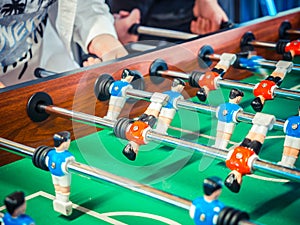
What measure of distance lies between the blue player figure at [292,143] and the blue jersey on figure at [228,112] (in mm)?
132

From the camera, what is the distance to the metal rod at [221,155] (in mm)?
1090

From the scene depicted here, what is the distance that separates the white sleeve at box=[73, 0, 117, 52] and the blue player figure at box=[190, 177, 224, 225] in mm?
1389

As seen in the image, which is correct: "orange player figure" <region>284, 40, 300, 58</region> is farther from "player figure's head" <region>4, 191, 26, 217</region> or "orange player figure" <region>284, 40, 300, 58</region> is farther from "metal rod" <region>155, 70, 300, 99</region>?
"player figure's head" <region>4, 191, 26, 217</region>

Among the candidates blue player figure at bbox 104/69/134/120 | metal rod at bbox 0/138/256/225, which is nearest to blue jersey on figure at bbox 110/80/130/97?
blue player figure at bbox 104/69/134/120

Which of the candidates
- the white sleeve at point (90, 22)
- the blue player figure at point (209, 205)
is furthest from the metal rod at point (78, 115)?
the white sleeve at point (90, 22)

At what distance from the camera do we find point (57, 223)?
1140 mm

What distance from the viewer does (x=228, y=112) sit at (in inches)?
54.0

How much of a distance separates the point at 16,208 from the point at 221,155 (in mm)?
440

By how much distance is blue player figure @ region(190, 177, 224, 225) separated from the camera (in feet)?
2.98

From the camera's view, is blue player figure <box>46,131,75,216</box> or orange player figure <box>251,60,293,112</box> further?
orange player figure <box>251,60,293,112</box>

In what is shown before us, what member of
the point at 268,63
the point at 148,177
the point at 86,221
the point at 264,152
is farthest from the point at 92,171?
the point at 268,63

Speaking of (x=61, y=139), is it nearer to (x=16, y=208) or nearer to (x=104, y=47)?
(x=16, y=208)

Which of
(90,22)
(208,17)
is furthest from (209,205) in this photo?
(208,17)

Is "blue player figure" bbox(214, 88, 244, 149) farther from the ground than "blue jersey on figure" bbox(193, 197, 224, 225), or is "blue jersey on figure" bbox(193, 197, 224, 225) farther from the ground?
"blue jersey on figure" bbox(193, 197, 224, 225)
